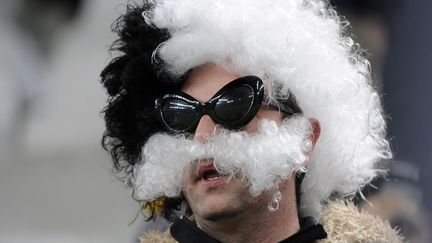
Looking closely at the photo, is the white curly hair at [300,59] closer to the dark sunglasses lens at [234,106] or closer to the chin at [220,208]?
the dark sunglasses lens at [234,106]

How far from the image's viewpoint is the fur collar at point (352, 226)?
105 inches

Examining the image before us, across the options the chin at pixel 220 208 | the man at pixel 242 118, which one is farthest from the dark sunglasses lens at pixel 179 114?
the chin at pixel 220 208

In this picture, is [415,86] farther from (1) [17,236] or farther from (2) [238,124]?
(1) [17,236]

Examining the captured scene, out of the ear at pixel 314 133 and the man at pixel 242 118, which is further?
the ear at pixel 314 133

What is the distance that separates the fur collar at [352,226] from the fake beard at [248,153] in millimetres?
275

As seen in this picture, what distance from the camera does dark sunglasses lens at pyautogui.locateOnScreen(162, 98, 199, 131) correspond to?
246cm

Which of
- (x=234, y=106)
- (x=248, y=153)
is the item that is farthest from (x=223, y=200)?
(x=234, y=106)

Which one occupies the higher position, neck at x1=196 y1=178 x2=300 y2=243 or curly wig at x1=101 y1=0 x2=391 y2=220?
curly wig at x1=101 y1=0 x2=391 y2=220

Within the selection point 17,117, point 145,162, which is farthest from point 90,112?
point 145,162

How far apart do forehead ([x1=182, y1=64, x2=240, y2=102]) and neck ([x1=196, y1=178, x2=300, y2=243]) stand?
0.34 meters

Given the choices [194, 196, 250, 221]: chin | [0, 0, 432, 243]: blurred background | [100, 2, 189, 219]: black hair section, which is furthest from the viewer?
[0, 0, 432, 243]: blurred background

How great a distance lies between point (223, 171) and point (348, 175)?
1.83 feet

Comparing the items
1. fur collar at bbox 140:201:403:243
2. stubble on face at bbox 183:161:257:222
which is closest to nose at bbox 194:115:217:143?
stubble on face at bbox 183:161:257:222

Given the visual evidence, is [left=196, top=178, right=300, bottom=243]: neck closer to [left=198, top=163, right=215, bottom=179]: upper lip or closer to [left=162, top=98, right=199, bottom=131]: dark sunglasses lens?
[left=198, top=163, right=215, bottom=179]: upper lip
